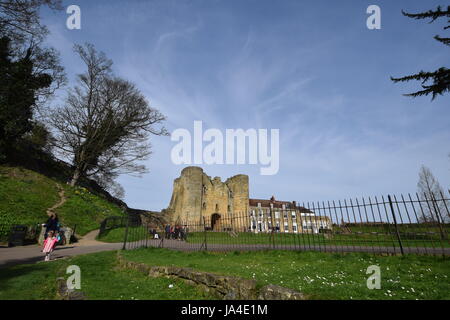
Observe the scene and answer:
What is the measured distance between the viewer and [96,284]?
6055 millimetres

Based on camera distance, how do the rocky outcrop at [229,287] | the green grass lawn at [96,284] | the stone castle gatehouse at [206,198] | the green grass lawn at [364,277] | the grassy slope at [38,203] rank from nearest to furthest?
1. the rocky outcrop at [229,287]
2. the green grass lawn at [364,277]
3. the green grass lawn at [96,284]
4. the grassy slope at [38,203]
5. the stone castle gatehouse at [206,198]

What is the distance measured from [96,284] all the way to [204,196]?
42.0 m

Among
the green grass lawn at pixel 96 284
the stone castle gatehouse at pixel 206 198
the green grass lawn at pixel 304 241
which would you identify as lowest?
the green grass lawn at pixel 96 284

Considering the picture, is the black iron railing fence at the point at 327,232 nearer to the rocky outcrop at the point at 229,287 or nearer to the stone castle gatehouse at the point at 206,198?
the rocky outcrop at the point at 229,287

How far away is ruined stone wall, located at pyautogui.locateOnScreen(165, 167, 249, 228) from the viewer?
44719 millimetres

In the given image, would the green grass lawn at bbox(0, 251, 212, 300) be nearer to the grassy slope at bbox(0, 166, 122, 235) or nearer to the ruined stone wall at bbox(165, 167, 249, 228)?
the grassy slope at bbox(0, 166, 122, 235)

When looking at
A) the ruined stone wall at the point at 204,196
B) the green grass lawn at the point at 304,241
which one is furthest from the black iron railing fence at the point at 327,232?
the ruined stone wall at the point at 204,196

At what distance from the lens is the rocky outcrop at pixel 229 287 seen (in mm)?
3691

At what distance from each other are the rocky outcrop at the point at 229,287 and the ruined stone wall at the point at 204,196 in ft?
125

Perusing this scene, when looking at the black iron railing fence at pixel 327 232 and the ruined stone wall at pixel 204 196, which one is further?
the ruined stone wall at pixel 204 196

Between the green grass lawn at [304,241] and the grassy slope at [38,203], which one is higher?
the grassy slope at [38,203]

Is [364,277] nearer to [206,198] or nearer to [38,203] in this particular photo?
[38,203]
